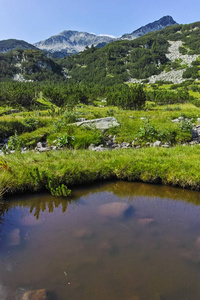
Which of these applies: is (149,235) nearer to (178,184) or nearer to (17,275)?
(17,275)

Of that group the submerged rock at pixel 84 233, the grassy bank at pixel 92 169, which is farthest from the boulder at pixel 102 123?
the submerged rock at pixel 84 233

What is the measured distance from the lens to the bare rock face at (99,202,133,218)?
250 inches

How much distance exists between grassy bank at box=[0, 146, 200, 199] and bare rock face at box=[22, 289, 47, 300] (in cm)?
418

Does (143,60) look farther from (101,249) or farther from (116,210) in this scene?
(101,249)

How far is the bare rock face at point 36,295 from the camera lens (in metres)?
3.55

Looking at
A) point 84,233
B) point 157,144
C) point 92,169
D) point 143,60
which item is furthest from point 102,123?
point 143,60

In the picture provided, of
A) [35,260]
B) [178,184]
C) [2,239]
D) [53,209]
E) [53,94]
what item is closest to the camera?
[35,260]

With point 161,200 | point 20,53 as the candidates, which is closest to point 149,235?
point 161,200

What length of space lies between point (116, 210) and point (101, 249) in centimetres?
208

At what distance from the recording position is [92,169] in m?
9.21

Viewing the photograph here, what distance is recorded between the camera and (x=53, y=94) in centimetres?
4431

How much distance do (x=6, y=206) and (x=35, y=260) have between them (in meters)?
3.42

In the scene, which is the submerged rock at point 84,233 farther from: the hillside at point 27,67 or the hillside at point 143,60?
the hillside at point 27,67

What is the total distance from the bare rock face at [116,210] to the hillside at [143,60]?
104808 mm
